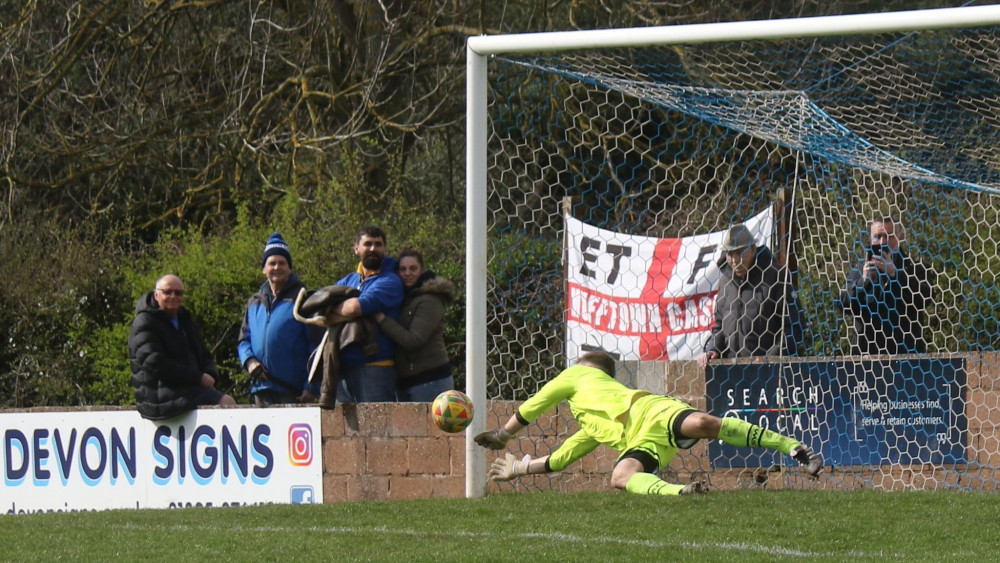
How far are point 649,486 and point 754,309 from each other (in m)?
2.20

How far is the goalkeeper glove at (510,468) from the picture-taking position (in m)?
9.10

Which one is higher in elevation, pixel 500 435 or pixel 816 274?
pixel 816 274

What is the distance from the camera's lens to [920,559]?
627cm

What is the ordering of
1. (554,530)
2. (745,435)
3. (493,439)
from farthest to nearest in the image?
(493,439)
(745,435)
(554,530)

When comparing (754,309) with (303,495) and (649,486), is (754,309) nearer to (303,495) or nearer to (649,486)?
(649,486)

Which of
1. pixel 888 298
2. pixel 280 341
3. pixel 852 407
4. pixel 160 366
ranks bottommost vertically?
pixel 852 407

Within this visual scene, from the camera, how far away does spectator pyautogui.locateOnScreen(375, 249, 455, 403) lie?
10.2m

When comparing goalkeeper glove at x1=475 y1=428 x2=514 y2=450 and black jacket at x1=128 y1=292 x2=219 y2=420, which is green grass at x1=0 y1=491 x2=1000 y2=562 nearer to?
goalkeeper glove at x1=475 y1=428 x2=514 y2=450

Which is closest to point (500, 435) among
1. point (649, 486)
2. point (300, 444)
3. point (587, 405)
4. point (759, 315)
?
point (587, 405)

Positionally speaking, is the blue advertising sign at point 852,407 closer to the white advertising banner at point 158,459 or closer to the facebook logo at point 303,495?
the facebook logo at point 303,495

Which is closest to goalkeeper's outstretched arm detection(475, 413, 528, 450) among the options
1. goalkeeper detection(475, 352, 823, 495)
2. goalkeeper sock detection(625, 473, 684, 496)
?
A: goalkeeper detection(475, 352, 823, 495)

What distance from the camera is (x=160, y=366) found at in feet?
34.6

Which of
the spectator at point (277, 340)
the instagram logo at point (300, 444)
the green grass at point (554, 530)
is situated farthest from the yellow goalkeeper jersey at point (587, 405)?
the spectator at point (277, 340)

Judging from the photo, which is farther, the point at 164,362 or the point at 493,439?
the point at 164,362
